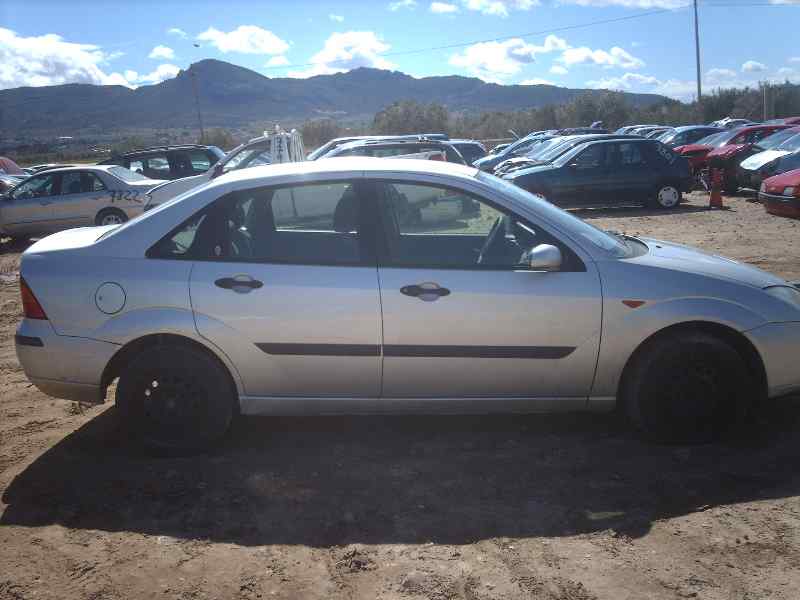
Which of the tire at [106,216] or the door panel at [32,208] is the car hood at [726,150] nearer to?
the tire at [106,216]

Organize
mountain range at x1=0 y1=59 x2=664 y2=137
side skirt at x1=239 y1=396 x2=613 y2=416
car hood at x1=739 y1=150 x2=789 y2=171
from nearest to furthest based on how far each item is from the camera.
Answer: side skirt at x1=239 y1=396 x2=613 y2=416 < car hood at x1=739 y1=150 x2=789 y2=171 < mountain range at x1=0 y1=59 x2=664 y2=137

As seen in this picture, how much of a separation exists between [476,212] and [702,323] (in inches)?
56.4

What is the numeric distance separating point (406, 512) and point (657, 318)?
1.74m

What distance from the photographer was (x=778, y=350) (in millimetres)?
4117

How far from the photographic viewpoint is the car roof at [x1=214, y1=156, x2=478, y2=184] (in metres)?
4.33

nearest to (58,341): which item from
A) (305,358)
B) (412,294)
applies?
(305,358)

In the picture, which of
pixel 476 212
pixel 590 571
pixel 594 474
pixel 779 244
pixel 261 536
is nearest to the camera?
pixel 590 571

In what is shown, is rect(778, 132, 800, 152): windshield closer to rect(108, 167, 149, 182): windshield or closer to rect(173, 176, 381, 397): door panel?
rect(108, 167, 149, 182): windshield

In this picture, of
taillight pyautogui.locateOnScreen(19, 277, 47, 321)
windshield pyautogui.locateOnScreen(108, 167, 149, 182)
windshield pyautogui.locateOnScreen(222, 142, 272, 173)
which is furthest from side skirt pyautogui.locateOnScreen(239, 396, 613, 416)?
windshield pyautogui.locateOnScreen(108, 167, 149, 182)

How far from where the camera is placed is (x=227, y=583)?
308 cm

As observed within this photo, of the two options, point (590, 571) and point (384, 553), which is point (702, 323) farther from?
point (384, 553)

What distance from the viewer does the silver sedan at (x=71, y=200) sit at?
14.6 m

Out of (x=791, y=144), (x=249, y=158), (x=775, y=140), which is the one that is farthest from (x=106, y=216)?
(x=775, y=140)

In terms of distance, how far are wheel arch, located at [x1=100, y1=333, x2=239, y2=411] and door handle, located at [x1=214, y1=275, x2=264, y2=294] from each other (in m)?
0.36
